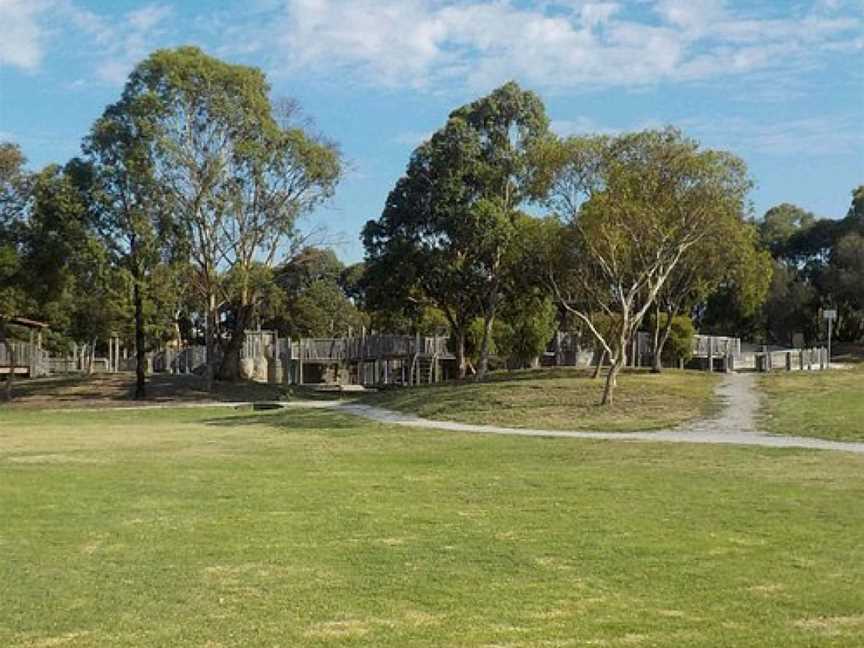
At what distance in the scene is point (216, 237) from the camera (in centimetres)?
4725

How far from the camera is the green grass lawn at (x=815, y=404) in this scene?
21938mm

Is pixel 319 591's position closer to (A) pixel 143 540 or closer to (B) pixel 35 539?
(A) pixel 143 540

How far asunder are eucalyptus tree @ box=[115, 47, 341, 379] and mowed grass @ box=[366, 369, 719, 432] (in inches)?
550

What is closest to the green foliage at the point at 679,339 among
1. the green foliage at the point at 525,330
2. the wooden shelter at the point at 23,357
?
the green foliage at the point at 525,330

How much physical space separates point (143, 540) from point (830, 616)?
6052 millimetres

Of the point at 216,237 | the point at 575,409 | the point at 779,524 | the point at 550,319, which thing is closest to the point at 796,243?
the point at 550,319

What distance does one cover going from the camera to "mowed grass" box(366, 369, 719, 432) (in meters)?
26.5

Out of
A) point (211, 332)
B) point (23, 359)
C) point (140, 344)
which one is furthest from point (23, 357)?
point (211, 332)

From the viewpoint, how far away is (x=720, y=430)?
23.2 m

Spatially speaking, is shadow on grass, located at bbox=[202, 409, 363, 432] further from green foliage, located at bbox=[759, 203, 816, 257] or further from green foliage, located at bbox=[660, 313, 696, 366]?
green foliage, located at bbox=[759, 203, 816, 257]

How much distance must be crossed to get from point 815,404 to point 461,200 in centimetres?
2379

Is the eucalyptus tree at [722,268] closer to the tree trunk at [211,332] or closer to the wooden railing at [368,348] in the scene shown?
the wooden railing at [368,348]

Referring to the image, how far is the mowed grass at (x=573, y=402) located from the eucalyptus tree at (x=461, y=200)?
10.9 metres

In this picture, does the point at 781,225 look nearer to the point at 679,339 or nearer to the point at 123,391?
the point at 679,339
